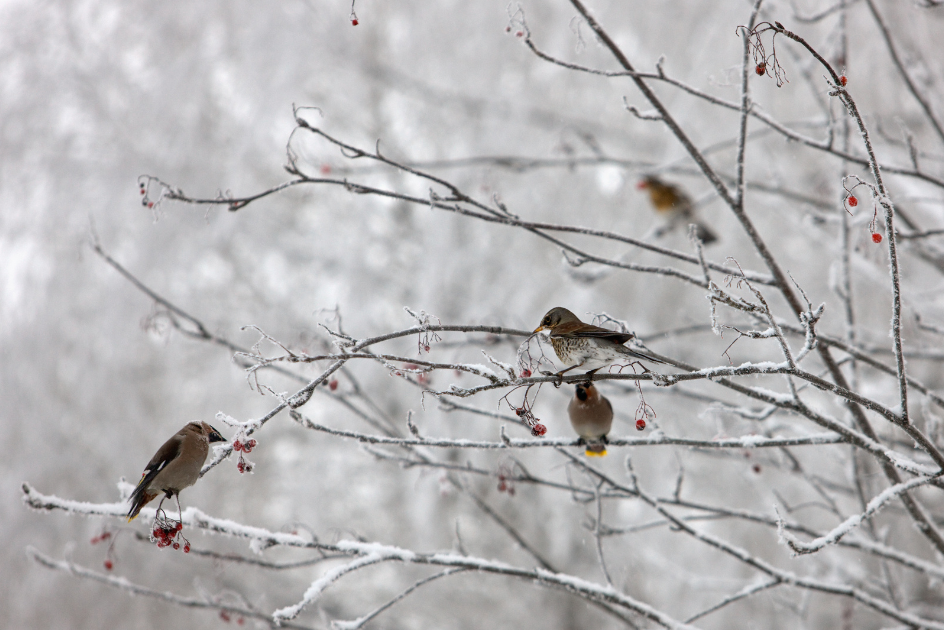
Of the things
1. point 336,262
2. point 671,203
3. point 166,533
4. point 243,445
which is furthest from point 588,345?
point 336,262

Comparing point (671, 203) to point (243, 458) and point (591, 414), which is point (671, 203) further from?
point (243, 458)

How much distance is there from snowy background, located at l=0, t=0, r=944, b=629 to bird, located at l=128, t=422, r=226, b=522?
9.72 feet

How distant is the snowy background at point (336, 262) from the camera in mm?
4898

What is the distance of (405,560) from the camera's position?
1.59 m

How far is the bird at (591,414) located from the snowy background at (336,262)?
2.47 m

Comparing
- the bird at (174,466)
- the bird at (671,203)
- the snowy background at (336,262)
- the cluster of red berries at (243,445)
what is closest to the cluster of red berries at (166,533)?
the bird at (174,466)

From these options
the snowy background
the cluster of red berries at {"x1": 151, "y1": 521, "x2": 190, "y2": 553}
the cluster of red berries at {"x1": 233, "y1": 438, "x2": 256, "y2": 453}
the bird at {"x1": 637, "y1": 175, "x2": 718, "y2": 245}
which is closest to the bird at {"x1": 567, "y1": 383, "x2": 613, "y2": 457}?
the cluster of red berries at {"x1": 233, "y1": 438, "x2": 256, "y2": 453}

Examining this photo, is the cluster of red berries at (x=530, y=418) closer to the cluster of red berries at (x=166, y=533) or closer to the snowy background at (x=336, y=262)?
the cluster of red berries at (x=166, y=533)

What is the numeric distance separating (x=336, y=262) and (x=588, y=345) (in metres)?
4.65

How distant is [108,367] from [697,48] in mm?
4958

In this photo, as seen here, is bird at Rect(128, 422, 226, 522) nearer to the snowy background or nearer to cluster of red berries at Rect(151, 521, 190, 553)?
cluster of red berries at Rect(151, 521, 190, 553)

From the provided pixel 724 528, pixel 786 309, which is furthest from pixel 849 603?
pixel 724 528

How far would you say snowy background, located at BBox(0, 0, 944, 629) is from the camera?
4.90m

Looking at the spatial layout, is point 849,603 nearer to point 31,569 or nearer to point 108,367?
point 108,367
